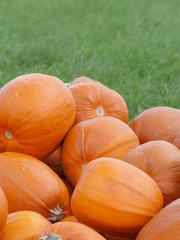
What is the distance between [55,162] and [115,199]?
800mm

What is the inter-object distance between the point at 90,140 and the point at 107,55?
12.8 feet

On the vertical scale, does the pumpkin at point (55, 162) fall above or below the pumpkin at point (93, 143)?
below

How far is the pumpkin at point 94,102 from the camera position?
8.28 feet

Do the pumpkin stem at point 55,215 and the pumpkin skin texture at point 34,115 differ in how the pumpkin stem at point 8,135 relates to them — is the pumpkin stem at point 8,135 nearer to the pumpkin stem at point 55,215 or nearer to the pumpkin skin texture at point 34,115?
the pumpkin skin texture at point 34,115

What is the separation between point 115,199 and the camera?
1.76 m

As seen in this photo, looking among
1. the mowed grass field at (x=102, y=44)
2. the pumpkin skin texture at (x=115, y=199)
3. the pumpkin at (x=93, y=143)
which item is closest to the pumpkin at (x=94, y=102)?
the pumpkin at (x=93, y=143)

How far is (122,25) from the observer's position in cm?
789

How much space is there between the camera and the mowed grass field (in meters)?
5.08

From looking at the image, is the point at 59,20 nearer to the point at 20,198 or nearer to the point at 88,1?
the point at 88,1

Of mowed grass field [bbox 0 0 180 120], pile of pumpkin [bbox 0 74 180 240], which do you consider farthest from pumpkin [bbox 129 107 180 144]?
mowed grass field [bbox 0 0 180 120]

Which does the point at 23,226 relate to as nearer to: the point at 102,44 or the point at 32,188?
the point at 32,188

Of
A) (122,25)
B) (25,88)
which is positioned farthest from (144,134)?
(122,25)

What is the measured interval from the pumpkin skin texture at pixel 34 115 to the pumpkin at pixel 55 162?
19cm

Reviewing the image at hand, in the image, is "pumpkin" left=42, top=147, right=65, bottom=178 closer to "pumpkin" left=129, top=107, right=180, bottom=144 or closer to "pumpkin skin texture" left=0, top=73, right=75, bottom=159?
"pumpkin skin texture" left=0, top=73, right=75, bottom=159
